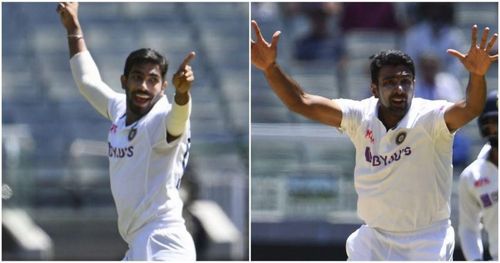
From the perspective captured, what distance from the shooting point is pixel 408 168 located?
23.4ft

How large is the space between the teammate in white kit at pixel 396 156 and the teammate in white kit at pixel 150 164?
0.66 meters

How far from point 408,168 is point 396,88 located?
0.42 m

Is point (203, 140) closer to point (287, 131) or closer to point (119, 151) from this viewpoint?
point (287, 131)

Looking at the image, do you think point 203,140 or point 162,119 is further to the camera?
point 203,140

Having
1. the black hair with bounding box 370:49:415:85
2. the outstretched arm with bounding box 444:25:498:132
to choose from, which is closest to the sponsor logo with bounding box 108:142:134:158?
the black hair with bounding box 370:49:415:85

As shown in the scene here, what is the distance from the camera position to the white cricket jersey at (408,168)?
711cm

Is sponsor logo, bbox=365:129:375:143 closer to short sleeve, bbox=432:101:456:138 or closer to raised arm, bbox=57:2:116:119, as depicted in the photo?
short sleeve, bbox=432:101:456:138

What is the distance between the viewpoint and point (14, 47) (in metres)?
15.5

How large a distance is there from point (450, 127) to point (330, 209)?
4.51 metres

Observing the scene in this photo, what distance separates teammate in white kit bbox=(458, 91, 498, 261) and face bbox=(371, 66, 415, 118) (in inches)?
70.4

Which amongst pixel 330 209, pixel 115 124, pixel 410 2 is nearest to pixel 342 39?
pixel 410 2

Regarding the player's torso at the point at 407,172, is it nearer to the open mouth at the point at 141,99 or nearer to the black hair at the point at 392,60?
the black hair at the point at 392,60

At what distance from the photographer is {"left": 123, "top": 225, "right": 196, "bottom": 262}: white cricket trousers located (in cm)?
745

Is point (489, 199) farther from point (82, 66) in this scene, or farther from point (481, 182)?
point (82, 66)
